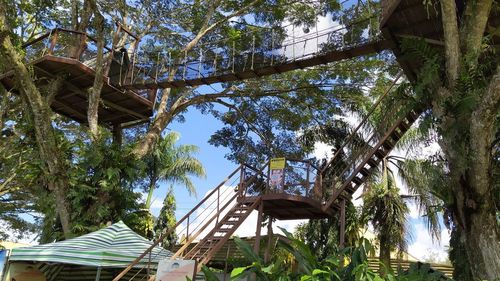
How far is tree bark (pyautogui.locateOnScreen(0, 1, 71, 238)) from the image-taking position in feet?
38.9

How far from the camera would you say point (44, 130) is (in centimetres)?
1241

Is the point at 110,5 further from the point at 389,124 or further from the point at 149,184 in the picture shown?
the point at 149,184

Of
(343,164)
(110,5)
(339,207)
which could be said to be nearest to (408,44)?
(339,207)

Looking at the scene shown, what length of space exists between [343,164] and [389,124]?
3357mm

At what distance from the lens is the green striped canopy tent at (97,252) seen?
337 inches

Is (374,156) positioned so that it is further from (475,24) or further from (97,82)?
(97,82)

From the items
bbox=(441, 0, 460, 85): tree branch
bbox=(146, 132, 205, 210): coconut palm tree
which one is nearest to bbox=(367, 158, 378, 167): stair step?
A: bbox=(441, 0, 460, 85): tree branch

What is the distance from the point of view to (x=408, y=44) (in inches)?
299

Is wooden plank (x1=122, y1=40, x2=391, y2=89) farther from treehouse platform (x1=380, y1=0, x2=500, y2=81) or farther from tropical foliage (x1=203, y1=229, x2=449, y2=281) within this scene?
tropical foliage (x1=203, y1=229, x2=449, y2=281)

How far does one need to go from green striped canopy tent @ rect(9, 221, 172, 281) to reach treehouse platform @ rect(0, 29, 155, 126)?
5.00m

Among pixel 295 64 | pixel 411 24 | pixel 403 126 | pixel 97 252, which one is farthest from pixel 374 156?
pixel 97 252

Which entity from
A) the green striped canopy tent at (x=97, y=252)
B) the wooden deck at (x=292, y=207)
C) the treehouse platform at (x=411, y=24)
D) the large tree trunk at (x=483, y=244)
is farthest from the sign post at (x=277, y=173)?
the large tree trunk at (x=483, y=244)

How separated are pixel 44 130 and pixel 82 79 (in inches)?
77.5

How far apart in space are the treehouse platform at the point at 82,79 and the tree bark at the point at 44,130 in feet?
1.90
